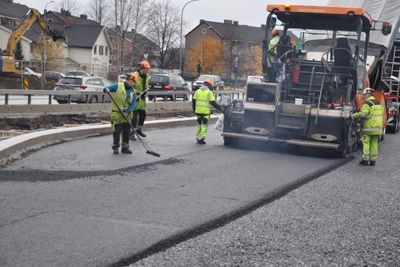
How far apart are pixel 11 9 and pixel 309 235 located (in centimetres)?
8435

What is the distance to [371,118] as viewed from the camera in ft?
40.4

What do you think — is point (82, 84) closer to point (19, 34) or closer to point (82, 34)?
point (19, 34)

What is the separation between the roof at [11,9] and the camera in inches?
3211

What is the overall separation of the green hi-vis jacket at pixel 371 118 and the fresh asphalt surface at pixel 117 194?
980mm

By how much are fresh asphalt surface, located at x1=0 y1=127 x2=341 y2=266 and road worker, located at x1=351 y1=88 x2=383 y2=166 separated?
728mm

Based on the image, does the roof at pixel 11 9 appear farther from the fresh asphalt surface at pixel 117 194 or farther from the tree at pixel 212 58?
the fresh asphalt surface at pixel 117 194

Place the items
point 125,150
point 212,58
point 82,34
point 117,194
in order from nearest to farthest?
point 117,194, point 125,150, point 212,58, point 82,34

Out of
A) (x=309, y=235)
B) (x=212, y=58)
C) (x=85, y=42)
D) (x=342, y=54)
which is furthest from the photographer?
(x=85, y=42)

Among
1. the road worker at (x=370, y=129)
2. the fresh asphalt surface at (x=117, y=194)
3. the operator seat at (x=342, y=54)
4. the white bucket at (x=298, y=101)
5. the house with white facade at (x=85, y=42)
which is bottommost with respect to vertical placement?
the fresh asphalt surface at (x=117, y=194)

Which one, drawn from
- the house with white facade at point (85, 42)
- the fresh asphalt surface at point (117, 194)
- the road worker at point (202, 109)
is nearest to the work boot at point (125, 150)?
the fresh asphalt surface at point (117, 194)

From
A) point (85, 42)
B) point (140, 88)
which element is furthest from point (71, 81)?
point (85, 42)

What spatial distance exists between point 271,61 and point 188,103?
13.4 meters

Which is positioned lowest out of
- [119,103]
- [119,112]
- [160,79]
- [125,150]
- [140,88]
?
[125,150]

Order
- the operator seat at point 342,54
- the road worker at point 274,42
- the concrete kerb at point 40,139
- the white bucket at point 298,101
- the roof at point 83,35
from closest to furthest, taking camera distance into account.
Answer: the concrete kerb at point 40,139 → the white bucket at point 298,101 → the operator seat at point 342,54 → the road worker at point 274,42 → the roof at point 83,35
